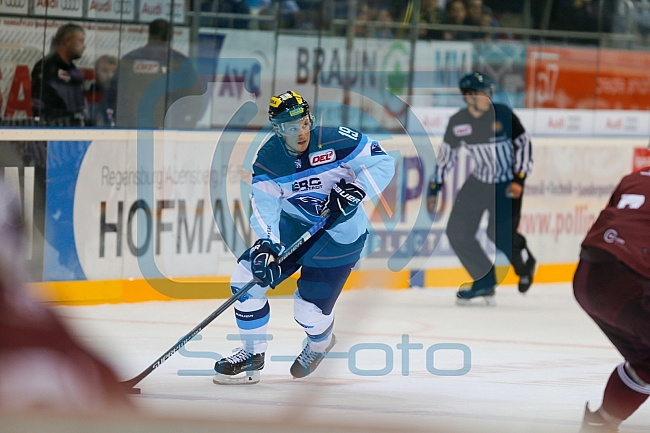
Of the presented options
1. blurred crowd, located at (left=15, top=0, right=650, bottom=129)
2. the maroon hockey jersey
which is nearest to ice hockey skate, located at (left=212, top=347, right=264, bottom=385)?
the maroon hockey jersey

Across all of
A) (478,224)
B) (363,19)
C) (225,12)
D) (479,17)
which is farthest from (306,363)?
(479,17)

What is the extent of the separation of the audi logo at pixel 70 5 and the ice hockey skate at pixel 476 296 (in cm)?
328

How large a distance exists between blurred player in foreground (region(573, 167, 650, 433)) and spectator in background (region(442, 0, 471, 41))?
5.59 meters

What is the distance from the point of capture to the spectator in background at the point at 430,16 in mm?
9047

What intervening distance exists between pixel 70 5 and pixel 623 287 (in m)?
4.71

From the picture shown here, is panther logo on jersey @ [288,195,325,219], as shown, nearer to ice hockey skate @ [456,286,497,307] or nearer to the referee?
the referee

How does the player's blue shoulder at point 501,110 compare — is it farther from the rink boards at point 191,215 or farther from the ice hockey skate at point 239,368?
the ice hockey skate at point 239,368

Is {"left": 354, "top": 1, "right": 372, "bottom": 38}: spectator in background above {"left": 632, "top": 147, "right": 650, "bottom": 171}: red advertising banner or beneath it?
above

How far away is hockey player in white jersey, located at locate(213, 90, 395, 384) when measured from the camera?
15.2 feet

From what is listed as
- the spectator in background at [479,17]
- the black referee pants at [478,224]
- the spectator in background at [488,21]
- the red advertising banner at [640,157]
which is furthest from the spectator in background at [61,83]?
the red advertising banner at [640,157]

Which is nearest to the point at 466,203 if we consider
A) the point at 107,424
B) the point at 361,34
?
the point at 361,34

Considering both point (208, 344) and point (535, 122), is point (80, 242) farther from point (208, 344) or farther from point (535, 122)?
point (535, 122)

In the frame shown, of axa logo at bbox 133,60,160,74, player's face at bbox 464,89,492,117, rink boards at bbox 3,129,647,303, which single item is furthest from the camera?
player's face at bbox 464,89,492,117

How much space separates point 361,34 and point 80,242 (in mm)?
3048
